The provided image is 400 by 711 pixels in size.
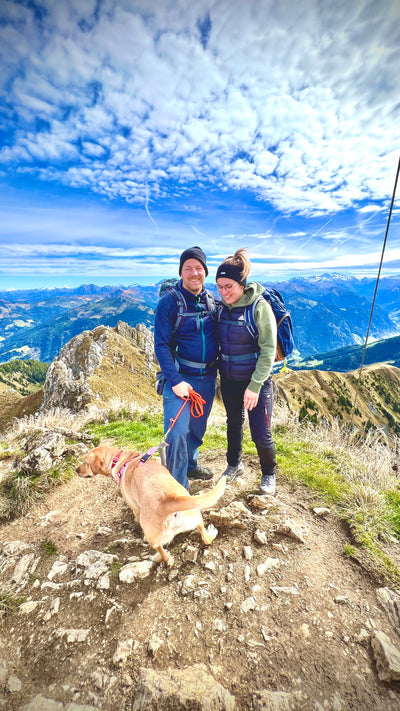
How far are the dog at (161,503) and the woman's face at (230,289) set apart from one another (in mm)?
2497

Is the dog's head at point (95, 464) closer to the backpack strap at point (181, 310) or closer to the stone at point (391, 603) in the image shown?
the backpack strap at point (181, 310)

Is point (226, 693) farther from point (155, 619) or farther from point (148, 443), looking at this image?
point (148, 443)

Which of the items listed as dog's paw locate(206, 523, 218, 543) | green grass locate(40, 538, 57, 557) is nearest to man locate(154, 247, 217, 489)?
dog's paw locate(206, 523, 218, 543)

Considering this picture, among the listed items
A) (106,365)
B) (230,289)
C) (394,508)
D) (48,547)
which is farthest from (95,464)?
(106,365)

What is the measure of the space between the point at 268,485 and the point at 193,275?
3.82 metres

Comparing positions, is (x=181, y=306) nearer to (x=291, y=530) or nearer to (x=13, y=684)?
(x=291, y=530)

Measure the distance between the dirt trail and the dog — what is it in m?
0.37

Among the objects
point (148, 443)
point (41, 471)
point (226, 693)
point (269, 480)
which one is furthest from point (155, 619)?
point (148, 443)

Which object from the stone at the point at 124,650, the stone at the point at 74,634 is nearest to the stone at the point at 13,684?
the stone at the point at 74,634

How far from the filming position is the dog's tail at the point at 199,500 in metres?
3.00

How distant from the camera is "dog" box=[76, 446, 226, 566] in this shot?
314 cm

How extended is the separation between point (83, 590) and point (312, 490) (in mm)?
3760

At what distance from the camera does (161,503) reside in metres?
3.35

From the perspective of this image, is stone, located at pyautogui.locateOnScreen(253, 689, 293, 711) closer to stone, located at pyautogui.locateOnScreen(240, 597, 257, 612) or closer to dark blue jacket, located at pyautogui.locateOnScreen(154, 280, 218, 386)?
stone, located at pyautogui.locateOnScreen(240, 597, 257, 612)
